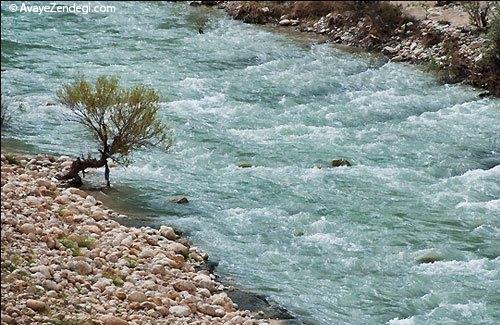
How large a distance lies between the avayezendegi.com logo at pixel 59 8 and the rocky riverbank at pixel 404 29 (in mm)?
4870

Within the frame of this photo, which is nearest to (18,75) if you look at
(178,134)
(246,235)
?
(178,134)

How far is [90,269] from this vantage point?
10297mm

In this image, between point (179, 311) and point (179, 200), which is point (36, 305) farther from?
point (179, 200)

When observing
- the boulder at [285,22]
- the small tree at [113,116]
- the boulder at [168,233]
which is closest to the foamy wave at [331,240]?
the boulder at [168,233]

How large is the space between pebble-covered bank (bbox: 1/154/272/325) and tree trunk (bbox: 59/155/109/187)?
82 centimetres

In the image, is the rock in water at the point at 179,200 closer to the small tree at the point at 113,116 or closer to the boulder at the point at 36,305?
the small tree at the point at 113,116

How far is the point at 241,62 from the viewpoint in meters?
24.5

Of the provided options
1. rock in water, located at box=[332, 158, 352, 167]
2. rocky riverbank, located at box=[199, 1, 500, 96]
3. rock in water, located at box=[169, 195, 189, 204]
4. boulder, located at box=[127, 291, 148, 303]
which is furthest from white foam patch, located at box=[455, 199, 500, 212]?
rocky riverbank, located at box=[199, 1, 500, 96]

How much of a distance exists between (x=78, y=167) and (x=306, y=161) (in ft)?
15.4

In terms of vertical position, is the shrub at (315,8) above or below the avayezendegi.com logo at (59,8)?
above

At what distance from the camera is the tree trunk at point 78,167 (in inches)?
567

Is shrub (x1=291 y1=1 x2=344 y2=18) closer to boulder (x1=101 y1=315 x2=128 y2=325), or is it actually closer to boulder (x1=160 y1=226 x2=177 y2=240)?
boulder (x1=160 y1=226 x2=177 y2=240)

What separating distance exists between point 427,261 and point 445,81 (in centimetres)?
1109

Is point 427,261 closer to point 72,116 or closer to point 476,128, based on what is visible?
point 476,128
